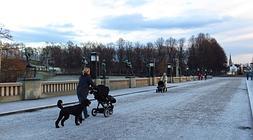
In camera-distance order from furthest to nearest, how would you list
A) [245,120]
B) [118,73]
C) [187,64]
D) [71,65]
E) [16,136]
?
[187,64] < [71,65] < [118,73] < [245,120] < [16,136]

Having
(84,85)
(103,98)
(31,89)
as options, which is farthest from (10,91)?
(84,85)

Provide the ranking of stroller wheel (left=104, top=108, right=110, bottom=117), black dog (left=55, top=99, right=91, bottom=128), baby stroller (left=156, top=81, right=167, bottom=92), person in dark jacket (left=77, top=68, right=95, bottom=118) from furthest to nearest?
baby stroller (left=156, top=81, right=167, bottom=92) → stroller wheel (left=104, top=108, right=110, bottom=117) → person in dark jacket (left=77, top=68, right=95, bottom=118) → black dog (left=55, top=99, right=91, bottom=128)

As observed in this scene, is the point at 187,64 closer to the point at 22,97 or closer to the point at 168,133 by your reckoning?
the point at 22,97

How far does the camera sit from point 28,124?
12984mm

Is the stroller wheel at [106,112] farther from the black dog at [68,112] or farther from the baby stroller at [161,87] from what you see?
the baby stroller at [161,87]

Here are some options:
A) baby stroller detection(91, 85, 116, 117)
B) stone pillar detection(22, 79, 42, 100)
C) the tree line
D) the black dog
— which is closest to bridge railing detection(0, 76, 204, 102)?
stone pillar detection(22, 79, 42, 100)

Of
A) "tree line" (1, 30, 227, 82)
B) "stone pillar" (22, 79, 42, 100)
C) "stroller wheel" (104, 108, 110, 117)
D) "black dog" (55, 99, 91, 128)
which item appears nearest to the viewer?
"black dog" (55, 99, 91, 128)

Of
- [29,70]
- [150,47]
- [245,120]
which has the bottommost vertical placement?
[245,120]

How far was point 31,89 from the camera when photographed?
79.2ft

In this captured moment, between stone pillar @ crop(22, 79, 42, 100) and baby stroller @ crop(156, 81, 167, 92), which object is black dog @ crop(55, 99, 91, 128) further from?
baby stroller @ crop(156, 81, 167, 92)

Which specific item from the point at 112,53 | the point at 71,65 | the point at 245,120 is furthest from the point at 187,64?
the point at 245,120

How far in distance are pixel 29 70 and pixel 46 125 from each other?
47.5ft

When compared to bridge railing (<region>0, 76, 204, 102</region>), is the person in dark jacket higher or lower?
higher

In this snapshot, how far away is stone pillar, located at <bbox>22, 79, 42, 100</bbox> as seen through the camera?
23.5 metres
